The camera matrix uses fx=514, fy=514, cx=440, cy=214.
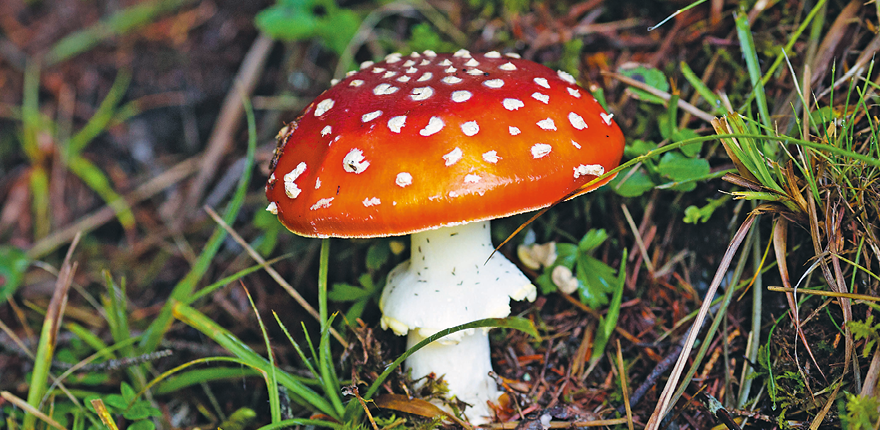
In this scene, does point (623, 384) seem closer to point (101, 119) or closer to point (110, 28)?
point (101, 119)

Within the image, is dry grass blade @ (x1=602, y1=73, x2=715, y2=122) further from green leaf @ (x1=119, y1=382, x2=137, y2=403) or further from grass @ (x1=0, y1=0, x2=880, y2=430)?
green leaf @ (x1=119, y1=382, x2=137, y2=403)

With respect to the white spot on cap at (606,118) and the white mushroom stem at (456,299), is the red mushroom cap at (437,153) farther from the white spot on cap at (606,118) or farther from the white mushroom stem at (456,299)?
the white mushroom stem at (456,299)

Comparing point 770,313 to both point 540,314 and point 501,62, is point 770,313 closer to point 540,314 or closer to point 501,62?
point 540,314

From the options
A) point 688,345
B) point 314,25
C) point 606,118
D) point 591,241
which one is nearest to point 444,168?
point 606,118

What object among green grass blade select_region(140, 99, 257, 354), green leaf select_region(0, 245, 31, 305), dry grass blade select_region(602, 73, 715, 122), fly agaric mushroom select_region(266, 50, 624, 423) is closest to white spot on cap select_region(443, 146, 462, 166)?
fly agaric mushroom select_region(266, 50, 624, 423)

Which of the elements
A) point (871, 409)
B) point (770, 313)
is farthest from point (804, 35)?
point (871, 409)

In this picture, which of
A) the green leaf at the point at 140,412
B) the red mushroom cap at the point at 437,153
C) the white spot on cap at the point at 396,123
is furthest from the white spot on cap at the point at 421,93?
the green leaf at the point at 140,412
